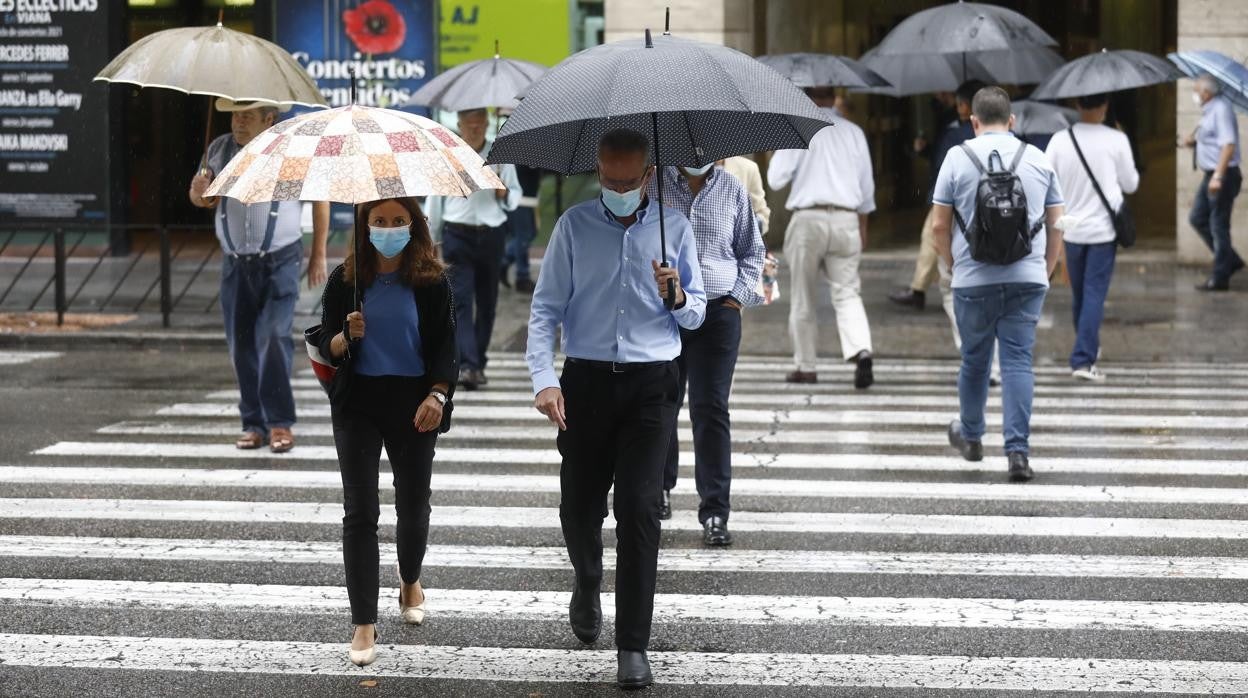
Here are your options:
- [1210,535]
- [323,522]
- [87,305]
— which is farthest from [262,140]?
[87,305]

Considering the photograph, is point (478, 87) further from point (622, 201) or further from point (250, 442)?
point (622, 201)

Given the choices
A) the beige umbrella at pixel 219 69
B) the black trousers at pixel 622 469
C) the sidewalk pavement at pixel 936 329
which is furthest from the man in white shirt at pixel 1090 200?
the black trousers at pixel 622 469

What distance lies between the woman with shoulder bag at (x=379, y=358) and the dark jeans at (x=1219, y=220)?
13.3 m

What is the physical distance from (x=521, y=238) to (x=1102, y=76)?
25.6ft

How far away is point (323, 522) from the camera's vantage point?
8.16 m

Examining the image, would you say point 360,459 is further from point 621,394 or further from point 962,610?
point 962,610

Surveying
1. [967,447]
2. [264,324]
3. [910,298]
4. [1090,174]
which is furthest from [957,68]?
[264,324]

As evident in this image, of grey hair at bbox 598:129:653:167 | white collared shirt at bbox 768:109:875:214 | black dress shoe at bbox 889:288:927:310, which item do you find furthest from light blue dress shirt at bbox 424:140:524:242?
grey hair at bbox 598:129:653:167

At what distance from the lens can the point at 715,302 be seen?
24.8 feet

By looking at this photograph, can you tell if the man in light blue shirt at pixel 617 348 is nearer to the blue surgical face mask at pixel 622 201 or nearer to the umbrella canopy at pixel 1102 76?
the blue surgical face mask at pixel 622 201

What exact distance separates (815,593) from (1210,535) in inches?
81.5

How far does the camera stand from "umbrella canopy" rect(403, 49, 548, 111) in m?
12.1

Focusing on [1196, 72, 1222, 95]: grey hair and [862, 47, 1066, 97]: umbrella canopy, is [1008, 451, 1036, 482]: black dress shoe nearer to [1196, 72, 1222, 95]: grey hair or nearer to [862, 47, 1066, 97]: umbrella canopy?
[1196, 72, 1222, 95]: grey hair

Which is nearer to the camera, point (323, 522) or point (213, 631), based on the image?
point (213, 631)
